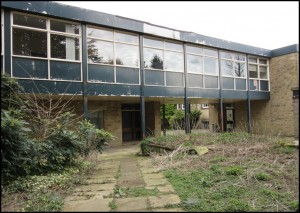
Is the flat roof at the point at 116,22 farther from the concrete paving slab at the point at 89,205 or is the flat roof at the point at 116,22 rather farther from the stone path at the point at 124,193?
the concrete paving slab at the point at 89,205

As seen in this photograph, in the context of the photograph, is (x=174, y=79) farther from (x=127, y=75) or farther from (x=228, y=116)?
(x=228, y=116)

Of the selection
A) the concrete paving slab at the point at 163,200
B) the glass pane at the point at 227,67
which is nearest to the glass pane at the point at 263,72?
the glass pane at the point at 227,67

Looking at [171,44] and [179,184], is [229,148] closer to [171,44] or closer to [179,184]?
[179,184]

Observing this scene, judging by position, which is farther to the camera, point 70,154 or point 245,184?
point 70,154

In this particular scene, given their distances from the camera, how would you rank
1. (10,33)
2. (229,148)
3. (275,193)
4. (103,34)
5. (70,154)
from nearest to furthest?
1. (275,193)
2. (70,154)
3. (229,148)
4. (10,33)
5. (103,34)

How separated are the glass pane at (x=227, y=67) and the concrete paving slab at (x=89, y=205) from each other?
13180 mm

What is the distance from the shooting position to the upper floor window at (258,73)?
1728 centimetres

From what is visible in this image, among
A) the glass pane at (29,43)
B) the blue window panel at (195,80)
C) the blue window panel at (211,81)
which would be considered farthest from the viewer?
the blue window panel at (211,81)

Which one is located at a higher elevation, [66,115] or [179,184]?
[66,115]

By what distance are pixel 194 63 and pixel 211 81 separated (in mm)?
1593

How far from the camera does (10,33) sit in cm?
891

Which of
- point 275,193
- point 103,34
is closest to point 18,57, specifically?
point 103,34

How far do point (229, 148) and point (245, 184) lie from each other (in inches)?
138

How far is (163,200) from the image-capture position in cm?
419
